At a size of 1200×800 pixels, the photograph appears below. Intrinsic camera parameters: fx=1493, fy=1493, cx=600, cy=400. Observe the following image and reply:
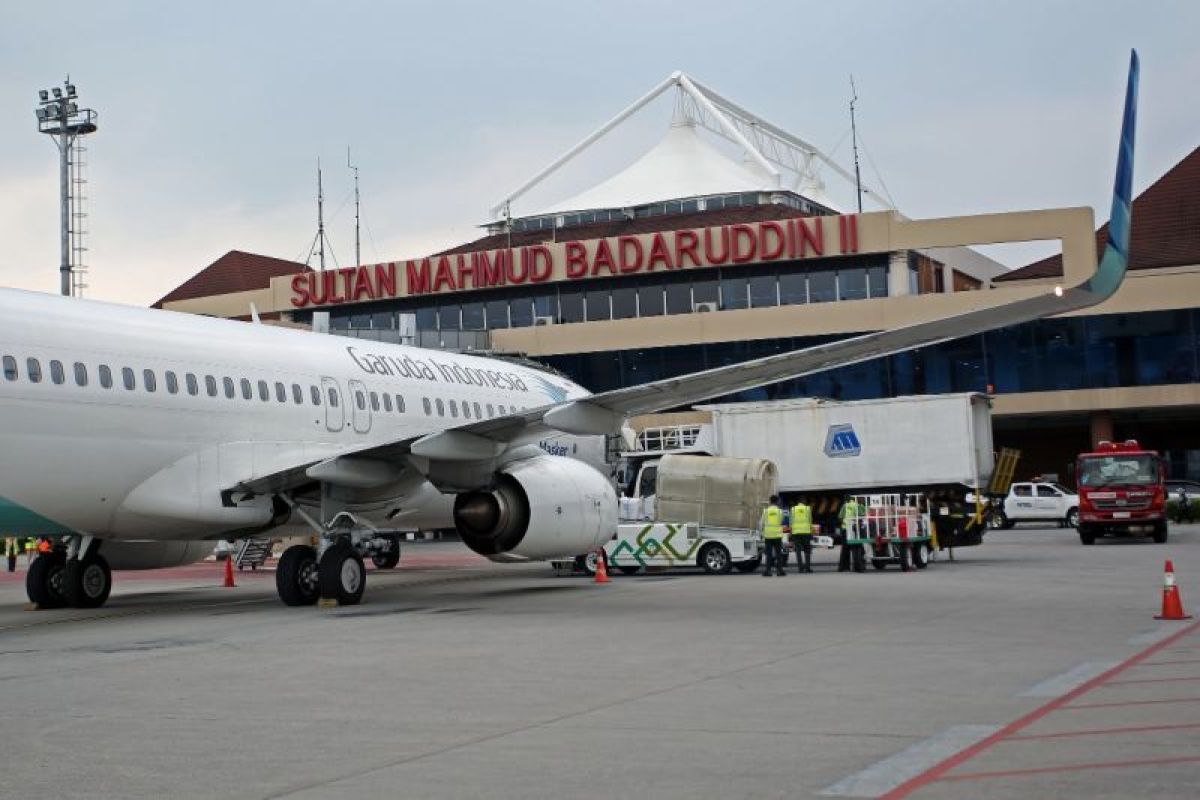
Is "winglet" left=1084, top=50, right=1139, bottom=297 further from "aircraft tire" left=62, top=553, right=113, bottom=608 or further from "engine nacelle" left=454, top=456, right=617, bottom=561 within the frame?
"aircraft tire" left=62, top=553, right=113, bottom=608

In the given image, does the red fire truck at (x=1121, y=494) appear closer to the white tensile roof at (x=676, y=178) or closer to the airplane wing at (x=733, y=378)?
the airplane wing at (x=733, y=378)

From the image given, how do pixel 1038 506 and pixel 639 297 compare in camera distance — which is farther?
pixel 639 297

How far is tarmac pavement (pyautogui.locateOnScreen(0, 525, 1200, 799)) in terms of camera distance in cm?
786

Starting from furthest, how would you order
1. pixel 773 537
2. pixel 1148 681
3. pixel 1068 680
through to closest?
pixel 773 537
pixel 1068 680
pixel 1148 681

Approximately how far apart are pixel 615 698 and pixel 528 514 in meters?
9.71

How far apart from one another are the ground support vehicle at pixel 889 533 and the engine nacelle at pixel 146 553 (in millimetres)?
12141

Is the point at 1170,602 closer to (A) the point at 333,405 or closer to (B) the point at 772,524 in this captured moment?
(B) the point at 772,524

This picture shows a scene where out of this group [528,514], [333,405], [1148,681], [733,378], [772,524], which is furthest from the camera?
[772,524]

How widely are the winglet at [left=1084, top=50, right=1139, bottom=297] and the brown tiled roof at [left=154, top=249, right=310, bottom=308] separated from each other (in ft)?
229

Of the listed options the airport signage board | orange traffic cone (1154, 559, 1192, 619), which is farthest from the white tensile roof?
orange traffic cone (1154, 559, 1192, 619)

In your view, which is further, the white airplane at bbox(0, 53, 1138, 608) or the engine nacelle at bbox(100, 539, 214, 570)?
the engine nacelle at bbox(100, 539, 214, 570)

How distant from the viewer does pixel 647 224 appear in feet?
240

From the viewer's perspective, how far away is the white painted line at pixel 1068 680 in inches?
425

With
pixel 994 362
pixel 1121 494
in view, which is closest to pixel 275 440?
pixel 1121 494
